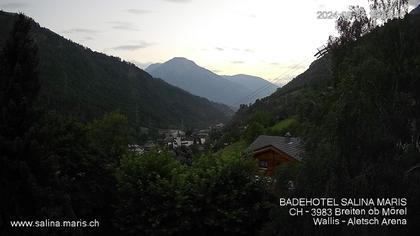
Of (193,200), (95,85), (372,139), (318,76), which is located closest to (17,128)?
(193,200)

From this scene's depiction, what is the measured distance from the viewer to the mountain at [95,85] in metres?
99.3

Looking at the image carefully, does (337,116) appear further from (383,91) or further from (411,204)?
(411,204)

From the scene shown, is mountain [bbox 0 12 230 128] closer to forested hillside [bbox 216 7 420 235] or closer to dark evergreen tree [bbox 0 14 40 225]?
dark evergreen tree [bbox 0 14 40 225]

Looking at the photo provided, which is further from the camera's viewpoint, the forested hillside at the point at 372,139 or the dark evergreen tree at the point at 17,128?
the dark evergreen tree at the point at 17,128

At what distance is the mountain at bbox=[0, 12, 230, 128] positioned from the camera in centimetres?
9931

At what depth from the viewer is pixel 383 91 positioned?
38.5 ft

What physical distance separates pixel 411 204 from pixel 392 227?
76 cm

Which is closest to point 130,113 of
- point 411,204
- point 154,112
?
point 154,112
